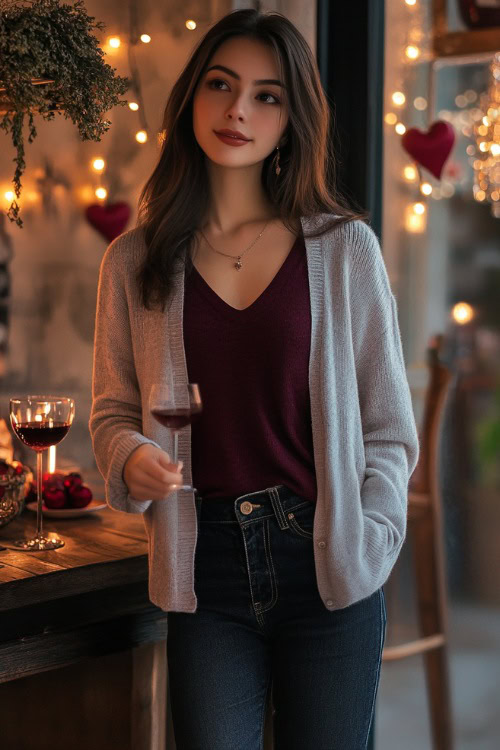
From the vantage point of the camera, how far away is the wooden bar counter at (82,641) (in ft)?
5.95

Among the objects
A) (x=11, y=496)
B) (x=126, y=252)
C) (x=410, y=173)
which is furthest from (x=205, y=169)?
(x=410, y=173)

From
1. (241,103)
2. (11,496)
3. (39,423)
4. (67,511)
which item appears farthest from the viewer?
(67,511)

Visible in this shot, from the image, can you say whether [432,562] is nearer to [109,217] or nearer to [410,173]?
[410,173]

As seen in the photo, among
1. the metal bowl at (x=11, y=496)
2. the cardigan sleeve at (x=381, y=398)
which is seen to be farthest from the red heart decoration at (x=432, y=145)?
the metal bowl at (x=11, y=496)

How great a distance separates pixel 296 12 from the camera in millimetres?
2512

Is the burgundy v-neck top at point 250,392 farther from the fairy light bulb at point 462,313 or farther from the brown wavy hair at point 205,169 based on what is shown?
the fairy light bulb at point 462,313

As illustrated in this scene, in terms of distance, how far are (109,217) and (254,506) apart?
128 cm

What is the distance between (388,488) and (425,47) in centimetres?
137

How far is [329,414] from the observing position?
1.65 metres

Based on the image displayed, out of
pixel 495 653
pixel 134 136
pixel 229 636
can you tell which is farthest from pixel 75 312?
pixel 495 653

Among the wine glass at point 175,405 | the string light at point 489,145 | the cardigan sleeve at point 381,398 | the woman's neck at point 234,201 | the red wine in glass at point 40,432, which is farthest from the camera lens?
the string light at point 489,145

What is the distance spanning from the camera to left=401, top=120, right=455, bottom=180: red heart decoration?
8.18 ft

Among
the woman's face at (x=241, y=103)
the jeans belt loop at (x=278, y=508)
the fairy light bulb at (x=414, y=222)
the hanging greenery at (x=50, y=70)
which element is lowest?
the jeans belt loop at (x=278, y=508)

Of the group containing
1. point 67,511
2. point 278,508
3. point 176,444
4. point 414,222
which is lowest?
point 67,511
